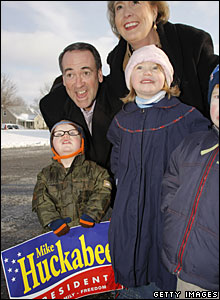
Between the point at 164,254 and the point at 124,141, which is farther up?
the point at 124,141

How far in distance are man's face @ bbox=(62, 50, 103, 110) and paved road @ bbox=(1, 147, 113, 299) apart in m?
1.31

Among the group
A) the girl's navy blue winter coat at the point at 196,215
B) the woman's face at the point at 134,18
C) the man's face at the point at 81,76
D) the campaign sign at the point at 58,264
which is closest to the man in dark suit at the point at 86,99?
the man's face at the point at 81,76

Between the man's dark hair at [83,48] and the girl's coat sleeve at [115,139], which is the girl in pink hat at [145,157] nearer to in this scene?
the girl's coat sleeve at [115,139]

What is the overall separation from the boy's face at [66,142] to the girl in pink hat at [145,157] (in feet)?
0.90

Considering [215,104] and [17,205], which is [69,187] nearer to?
[215,104]

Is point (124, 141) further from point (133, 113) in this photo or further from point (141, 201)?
point (141, 201)

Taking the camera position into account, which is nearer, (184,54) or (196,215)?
(196,215)

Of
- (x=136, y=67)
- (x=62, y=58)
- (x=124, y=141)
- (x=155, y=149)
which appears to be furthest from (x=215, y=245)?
(x=62, y=58)

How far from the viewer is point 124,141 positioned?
1.01 m

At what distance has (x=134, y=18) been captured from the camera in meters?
0.95

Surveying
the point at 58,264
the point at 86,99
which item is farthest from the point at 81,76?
the point at 58,264

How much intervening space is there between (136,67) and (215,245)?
0.65 m

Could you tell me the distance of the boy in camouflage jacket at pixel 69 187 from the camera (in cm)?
123

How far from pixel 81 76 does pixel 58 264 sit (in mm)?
927
